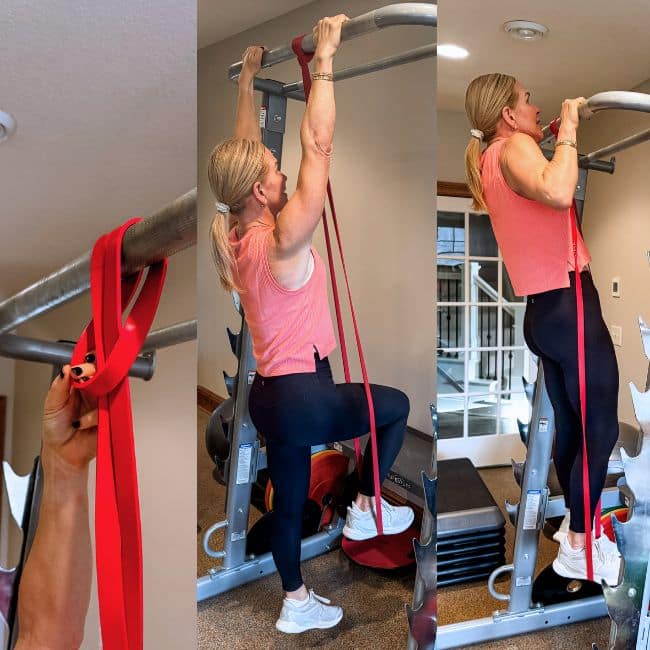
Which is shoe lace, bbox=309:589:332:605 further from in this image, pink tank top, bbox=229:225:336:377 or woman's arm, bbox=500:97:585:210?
woman's arm, bbox=500:97:585:210

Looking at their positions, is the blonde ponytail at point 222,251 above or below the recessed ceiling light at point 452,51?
below

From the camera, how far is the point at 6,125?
61 cm

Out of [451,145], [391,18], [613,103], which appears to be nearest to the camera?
[391,18]

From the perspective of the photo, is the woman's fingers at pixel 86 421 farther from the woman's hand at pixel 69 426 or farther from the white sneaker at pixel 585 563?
the white sneaker at pixel 585 563

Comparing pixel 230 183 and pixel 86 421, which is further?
pixel 86 421

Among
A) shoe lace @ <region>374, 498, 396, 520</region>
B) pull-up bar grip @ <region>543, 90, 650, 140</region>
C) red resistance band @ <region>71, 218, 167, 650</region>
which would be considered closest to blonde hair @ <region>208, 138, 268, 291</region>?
red resistance band @ <region>71, 218, 167, 650</region>

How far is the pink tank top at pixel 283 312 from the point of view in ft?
1.43

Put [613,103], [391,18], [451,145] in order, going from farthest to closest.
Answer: [613,103], [451,145], [391,18]

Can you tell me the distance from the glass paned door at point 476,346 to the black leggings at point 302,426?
0.09 meters

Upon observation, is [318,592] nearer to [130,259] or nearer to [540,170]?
[130,259]

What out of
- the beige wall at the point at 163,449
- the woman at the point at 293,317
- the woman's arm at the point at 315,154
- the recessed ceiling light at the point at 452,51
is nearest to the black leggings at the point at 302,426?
the woman at the point at 293,317

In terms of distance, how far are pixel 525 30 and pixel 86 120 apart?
0.50 m

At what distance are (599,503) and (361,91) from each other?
21.7 inches

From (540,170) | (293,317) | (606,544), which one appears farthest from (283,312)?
(606,544)
